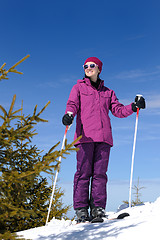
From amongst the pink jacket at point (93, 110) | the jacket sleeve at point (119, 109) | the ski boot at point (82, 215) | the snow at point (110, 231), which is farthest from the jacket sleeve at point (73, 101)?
the snow at point (110, 231)

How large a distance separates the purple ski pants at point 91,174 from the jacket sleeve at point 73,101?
73 centimetres

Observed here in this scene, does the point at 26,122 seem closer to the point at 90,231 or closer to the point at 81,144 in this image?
the point at 90,231

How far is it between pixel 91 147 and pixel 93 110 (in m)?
0.75

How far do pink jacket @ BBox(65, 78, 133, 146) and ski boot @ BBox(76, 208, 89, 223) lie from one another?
1.39 metres

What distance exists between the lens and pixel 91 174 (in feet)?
19.7

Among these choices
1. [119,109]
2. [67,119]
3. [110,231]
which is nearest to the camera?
[110,231]

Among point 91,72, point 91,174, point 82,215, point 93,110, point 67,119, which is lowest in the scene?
point 82,215

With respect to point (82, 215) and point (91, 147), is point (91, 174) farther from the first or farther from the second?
point (82, 215)

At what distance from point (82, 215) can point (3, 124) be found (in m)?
3.29

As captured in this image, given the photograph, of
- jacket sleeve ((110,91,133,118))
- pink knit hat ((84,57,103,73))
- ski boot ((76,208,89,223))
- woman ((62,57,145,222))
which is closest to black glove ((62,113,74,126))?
woman ((62,57,145,222))

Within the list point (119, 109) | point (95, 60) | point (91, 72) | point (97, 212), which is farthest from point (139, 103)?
point (97, 212)

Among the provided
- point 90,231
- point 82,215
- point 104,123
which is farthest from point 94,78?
point 90,231

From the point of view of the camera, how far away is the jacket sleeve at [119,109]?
6367 millimetres

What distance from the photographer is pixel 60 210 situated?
7.16 meters
